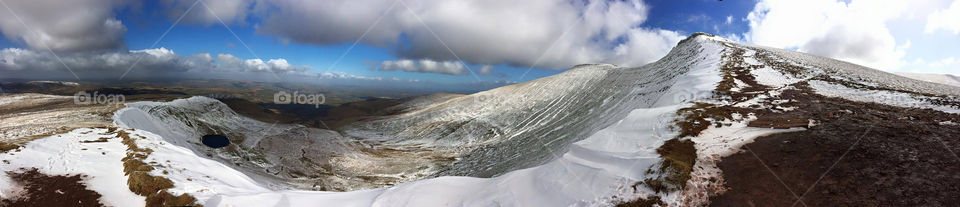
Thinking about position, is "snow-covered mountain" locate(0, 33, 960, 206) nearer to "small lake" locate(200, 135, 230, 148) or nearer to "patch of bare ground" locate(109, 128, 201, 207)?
"patch of bare ground" locate(109, 128, 201, 207)

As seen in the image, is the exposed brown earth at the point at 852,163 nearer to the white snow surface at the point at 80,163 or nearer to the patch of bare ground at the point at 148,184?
the patch of bare ground at the point at 148,184

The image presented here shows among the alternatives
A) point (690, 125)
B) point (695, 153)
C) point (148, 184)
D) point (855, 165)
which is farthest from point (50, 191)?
point (855, 165)

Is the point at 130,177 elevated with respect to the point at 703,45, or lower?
lower

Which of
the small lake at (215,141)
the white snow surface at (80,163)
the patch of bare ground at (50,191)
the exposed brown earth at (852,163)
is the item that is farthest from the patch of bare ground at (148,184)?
the small lake at (215,141)

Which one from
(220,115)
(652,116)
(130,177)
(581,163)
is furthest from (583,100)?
(220,115)

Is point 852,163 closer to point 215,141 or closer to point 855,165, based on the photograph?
point 855,165

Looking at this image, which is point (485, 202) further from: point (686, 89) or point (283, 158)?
point (283, 158)
